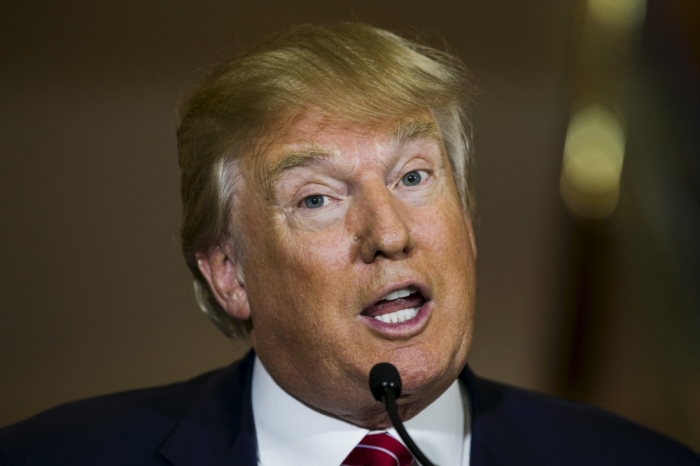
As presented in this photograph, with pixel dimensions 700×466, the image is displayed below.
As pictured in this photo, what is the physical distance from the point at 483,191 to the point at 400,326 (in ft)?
4.80

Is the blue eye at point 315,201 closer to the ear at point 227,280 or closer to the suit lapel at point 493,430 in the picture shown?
the ear at point 227,280

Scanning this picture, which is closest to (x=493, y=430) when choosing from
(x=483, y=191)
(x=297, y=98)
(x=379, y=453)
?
(x=379, y=453)

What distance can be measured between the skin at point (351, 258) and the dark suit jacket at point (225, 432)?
7.5 inches

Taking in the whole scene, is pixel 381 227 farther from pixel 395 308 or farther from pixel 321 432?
pixel 321 432

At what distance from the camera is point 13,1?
2371mm

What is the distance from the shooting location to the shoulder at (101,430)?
1.77 metres

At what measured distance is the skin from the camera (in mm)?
1543

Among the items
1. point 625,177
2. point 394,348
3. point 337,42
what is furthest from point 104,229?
point 625,177

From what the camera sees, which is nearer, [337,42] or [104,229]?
[337,42]

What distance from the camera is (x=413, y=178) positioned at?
1663 millimetres

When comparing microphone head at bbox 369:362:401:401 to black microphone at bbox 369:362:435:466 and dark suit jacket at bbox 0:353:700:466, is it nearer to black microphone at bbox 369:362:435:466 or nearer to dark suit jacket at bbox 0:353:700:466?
black microphone at bbox 369:362:435:466

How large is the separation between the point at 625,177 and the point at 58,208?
1844 mm

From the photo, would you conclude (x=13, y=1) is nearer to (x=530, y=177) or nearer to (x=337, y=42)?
(x=337, y=42)

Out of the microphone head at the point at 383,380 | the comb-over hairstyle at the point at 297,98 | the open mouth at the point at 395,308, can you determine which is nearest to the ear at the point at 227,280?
the comb-over hairstyle at the point at 297,98
